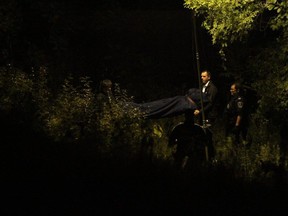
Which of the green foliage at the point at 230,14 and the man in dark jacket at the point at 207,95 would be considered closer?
the green foliage at the point at 230,14

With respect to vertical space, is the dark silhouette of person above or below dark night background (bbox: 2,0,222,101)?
below

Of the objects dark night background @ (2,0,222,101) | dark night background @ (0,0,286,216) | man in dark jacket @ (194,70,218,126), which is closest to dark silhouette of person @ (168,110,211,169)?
man in dark jacket @ (194,70,218,126)

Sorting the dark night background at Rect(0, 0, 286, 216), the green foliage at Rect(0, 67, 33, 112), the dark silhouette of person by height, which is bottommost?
the dark silhouette of person

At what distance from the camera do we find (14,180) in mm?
6848

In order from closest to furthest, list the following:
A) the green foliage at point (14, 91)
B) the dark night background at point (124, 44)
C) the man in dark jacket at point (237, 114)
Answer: the green foliage at point (14, 91)
the man in dark jacket at point (237, 114)
the dark night background at point (124, 44)

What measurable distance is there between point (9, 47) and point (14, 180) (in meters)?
11.3

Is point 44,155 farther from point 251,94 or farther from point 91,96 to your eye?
point 251,94

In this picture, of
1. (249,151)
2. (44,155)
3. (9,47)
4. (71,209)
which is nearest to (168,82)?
(9,47)

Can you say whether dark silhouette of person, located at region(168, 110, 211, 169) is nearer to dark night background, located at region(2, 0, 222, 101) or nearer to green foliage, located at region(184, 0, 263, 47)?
green foliage, located at region(184, 0, 263, 47)

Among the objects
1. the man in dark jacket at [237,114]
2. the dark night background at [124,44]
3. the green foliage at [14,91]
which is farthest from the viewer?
the dark night background at [124,44]

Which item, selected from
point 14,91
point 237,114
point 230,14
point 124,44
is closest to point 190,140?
point 230,14

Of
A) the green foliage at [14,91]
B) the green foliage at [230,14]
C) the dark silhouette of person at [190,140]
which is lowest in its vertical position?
the dark silhouette of person at [190,140]

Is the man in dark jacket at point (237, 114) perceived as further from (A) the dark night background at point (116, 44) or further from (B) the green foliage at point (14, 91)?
(B) the green foliage at point (14, 91)

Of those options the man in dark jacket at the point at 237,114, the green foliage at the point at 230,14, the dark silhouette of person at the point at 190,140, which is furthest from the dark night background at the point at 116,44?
the dark silhouette of person at the point at 190,140
